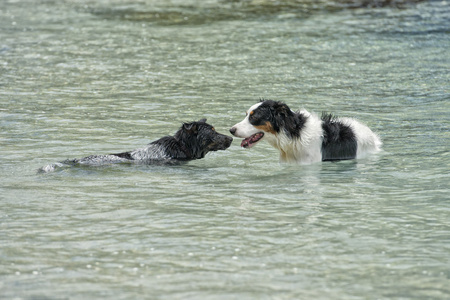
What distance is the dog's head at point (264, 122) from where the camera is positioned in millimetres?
9430

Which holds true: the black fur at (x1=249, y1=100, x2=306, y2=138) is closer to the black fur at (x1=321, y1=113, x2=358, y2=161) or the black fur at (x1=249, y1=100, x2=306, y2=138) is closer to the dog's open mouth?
the dog's open mouth

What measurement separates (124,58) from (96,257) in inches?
482

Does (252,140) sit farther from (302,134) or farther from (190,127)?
(190,127)

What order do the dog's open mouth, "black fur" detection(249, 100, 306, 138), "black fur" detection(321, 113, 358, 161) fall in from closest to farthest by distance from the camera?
"black fur" detection(249, 100, 306, 138) → the dog's open mouth → "black fur" detection(321, 113, 358, 161)

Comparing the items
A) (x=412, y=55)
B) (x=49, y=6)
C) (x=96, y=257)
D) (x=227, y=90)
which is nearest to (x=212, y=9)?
(x=49, y=6)

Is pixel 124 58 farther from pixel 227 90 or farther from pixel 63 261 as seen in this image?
pixel 63 261

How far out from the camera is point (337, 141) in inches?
389

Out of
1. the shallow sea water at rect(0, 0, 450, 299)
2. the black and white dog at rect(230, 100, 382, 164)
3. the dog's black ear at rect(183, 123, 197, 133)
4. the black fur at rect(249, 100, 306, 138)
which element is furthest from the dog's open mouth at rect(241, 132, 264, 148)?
the dog's black ear at rect(183, 123, 197, 133)

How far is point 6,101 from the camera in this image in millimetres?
13820

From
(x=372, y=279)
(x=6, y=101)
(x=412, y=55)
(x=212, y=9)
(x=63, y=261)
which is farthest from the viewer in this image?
(x=212, y=9)

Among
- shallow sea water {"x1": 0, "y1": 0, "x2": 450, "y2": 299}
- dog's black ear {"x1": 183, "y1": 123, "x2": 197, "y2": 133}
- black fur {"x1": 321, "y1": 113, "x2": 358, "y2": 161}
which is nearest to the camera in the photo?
shallow sea water {"x1": 0, "y1": 0, "x2": 450, "y2": 299}

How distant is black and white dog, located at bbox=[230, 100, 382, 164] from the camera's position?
9.46 metres

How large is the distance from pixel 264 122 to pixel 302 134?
574 mm

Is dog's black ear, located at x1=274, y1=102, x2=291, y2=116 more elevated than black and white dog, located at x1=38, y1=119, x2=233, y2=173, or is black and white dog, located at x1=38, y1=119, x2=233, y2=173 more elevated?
dog's black ear, located at x1=274, y1=102, x2=291, y2=116
